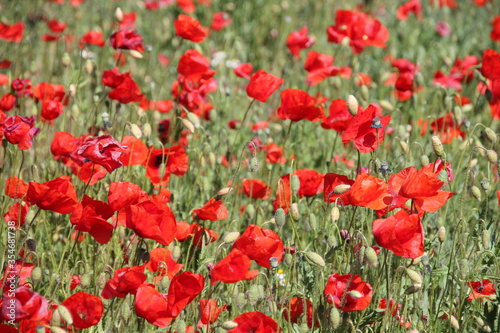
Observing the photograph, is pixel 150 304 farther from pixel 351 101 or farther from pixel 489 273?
pixel 489 273

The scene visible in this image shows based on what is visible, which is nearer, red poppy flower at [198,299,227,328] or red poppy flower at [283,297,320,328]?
red poppy flower at [198,299,227,328]

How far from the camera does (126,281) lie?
171 centimetres

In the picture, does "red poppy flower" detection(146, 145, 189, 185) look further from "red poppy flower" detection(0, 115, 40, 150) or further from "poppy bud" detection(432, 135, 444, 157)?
"poppy bud" detection(432, 135, 444, 157)

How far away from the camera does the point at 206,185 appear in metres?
2.67

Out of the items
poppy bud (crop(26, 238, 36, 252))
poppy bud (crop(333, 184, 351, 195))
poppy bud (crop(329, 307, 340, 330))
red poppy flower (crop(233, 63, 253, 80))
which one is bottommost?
red poppy flower (crop(233, 63, 253, 80))

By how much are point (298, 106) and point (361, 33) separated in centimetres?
119

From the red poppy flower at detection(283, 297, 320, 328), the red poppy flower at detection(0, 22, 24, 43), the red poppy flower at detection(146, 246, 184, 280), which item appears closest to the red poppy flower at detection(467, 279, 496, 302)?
the red poppy flower at detection(283, 297, 320, 328)

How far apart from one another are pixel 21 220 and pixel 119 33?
1051 mm

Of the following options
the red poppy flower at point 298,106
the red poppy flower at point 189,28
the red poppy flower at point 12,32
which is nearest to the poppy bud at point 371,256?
the red poppy flower at point 298,106

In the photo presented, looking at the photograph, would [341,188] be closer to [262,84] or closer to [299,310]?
[299,310]

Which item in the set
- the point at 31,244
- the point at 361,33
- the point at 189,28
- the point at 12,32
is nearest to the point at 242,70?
the point at 189,28

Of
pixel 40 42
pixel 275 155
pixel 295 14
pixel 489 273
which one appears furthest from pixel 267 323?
pixel 295 14

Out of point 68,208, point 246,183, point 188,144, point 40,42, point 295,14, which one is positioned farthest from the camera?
point 295,14

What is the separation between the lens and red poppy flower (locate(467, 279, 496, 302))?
2.03 m
